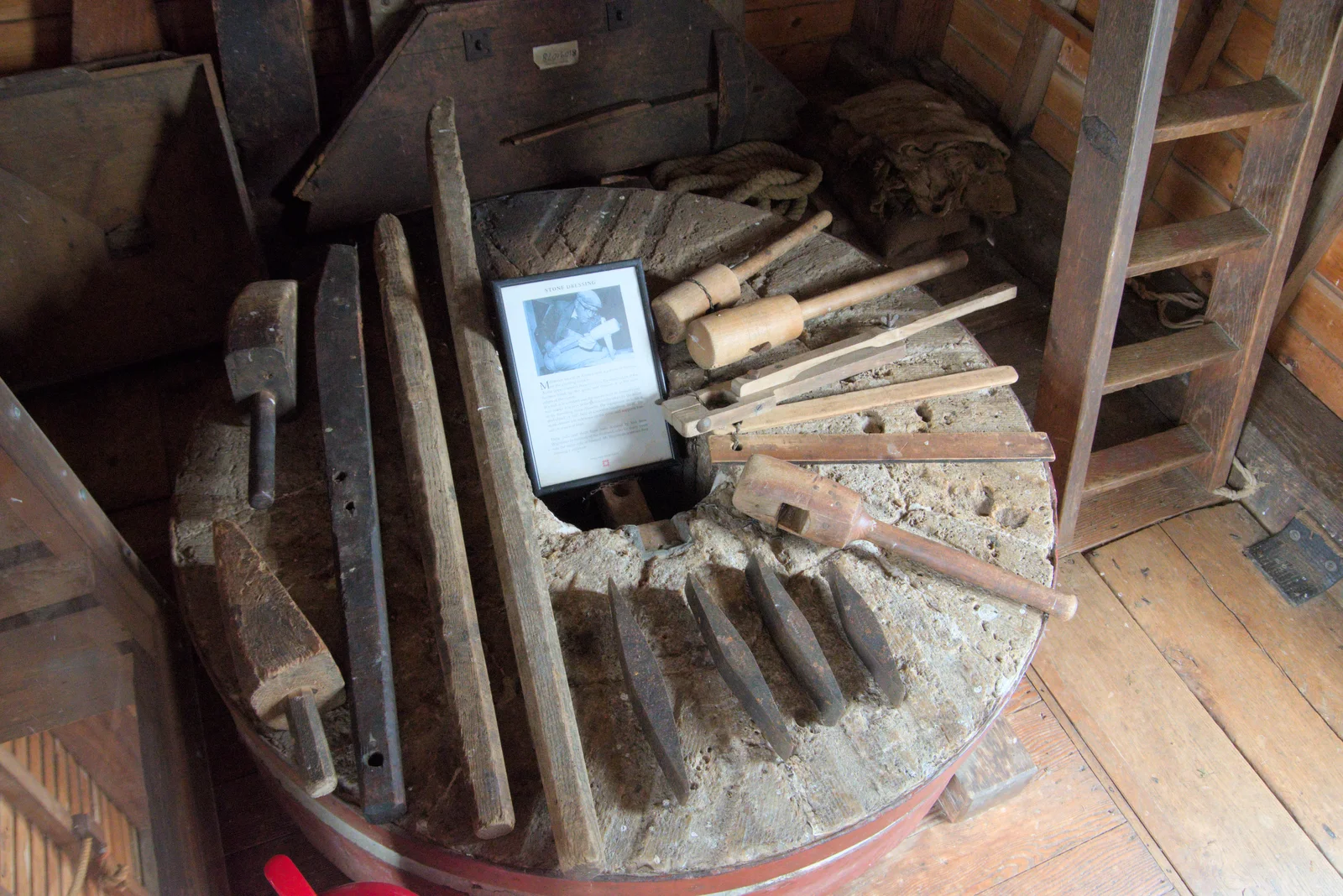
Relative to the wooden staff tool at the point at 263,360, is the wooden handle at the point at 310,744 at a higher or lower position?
lower

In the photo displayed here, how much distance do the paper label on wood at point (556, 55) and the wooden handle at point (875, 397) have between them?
1.48 meters

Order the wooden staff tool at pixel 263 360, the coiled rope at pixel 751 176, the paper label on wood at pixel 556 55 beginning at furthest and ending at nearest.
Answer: the coiled rope at pixel 751 176 < the paper label on wood at pixel 556 55 < the wooden staff tool at pixel 263 360

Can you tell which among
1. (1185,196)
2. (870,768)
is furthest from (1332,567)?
(870,768)

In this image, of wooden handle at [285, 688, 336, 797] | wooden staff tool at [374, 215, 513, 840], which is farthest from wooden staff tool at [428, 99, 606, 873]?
wooden handle at [285, 688, 336, 797]

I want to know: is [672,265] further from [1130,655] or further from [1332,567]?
[1332,567]

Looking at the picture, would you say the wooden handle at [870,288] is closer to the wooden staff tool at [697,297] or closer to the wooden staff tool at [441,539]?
the wooden staff tool at [697,297]

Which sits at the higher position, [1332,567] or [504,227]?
[504,227]

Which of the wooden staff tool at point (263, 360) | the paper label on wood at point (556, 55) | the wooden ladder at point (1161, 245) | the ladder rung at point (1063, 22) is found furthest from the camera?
the paper label on wood at point (556, 55)

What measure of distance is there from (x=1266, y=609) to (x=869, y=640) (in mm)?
1649

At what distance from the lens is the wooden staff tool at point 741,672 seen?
156 centimetres

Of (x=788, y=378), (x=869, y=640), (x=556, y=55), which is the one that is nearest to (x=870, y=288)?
(x=788, y=378)

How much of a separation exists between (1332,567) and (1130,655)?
2.03 feet

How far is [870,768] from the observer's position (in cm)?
161

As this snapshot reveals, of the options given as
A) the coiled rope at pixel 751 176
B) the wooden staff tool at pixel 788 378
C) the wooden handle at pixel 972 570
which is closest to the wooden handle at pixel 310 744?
the wooden staff tool at pixel 788 378
